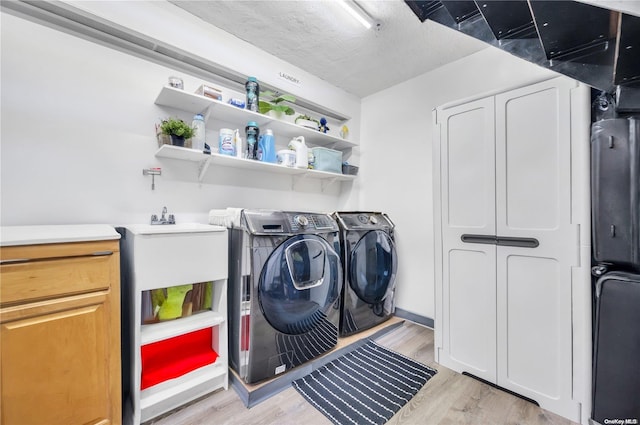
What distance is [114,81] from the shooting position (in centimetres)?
169

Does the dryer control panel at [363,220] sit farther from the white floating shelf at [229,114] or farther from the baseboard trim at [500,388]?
the baseboard trim at [500,388]

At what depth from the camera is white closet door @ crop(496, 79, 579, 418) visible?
1.39 metres

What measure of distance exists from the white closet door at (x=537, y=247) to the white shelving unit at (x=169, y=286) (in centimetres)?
176

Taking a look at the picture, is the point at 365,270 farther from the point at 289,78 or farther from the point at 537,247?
the point at 289,78

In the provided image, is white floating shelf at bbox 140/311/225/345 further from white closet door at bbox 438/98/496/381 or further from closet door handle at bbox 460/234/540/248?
closet door handle at bbox 460/234/540/248

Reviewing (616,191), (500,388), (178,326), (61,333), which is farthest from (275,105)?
(500,388)

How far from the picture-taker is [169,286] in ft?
4.58

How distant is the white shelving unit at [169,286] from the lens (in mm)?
1317

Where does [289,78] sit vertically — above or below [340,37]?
below

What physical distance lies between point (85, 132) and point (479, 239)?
262 cm

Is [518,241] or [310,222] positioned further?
[310,222]

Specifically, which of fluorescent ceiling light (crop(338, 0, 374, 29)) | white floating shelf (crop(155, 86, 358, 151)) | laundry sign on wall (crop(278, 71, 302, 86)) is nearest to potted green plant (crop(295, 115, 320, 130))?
white floating shelf (crop(155, 86, 358, 151))

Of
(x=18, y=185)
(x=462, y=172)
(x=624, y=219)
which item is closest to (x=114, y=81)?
(x=18, y=185)

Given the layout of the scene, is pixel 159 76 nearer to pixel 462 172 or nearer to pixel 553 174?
pixel 462 172
